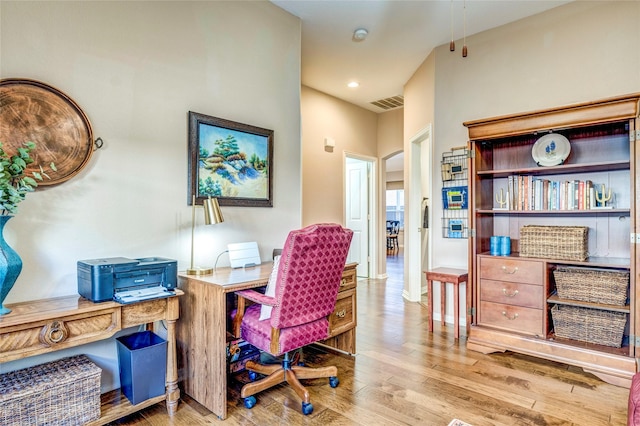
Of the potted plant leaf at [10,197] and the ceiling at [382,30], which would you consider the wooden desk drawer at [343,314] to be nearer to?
the potted plant leaf at [10,197]

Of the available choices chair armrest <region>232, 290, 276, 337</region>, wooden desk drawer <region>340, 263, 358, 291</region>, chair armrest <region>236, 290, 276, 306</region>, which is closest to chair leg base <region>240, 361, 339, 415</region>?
chair armrest <region>232, 290, 276, 337</region>

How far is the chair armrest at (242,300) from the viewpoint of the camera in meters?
2.08

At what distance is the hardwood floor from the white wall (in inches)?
38.9

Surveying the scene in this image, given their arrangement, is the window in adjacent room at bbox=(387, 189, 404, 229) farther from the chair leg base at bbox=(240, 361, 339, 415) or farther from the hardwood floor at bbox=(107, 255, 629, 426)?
the chair leg base at bbox=(240, 361, 339, 415)

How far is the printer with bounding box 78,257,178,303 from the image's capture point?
1848 millimetres

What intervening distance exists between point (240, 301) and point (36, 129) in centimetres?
Answer: 148

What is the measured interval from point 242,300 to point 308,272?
53cm

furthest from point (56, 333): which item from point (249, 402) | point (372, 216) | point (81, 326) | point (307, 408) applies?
point (372, 216)

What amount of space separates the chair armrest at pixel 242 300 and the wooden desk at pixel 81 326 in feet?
1.23

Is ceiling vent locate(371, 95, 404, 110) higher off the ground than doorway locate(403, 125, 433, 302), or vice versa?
ceiling vent locate(371, 95, 404, 110)

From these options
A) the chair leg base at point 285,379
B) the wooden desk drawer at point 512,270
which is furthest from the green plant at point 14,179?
the wooden desk drawer at point 512,270

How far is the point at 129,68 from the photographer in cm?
230

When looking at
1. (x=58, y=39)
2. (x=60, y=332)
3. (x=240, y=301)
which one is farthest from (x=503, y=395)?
(x=58, y=39)

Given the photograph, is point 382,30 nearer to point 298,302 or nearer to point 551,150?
point 551,150
